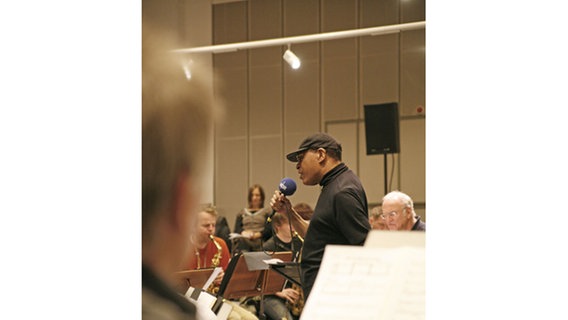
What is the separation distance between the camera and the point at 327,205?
4.61 feet

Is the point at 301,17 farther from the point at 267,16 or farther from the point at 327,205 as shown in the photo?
the point at 327,205

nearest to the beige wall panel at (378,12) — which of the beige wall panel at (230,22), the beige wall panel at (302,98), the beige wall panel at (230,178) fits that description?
the beige wall panel at (302,98)

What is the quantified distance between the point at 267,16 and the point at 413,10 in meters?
0.31

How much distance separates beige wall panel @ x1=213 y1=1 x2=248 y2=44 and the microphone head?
0.31m

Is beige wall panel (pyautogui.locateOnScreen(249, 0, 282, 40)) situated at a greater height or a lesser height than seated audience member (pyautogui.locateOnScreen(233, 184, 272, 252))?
greater

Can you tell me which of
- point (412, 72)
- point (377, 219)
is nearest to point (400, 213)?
point (377, 219)

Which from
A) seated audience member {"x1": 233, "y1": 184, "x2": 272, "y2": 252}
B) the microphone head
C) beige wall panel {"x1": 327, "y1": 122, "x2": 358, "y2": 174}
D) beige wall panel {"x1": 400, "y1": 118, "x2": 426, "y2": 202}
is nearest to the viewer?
beige wall panel {"x1": 400, "y1": 118, "x2": 426, "y2": 202}

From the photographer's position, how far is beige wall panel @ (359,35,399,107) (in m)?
1.37

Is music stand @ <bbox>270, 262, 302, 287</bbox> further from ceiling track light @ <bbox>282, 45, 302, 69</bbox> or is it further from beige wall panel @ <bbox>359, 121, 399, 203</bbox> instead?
ceiling track light @ <bbox>282, 45, 302, 69</bbox>

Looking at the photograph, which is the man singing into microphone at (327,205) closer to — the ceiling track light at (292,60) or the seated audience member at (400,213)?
the seated audience member at (400,213)

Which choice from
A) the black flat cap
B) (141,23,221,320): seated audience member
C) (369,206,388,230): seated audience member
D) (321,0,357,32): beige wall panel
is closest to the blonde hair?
(141,23,221,320): seated audience member

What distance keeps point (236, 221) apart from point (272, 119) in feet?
0.98
